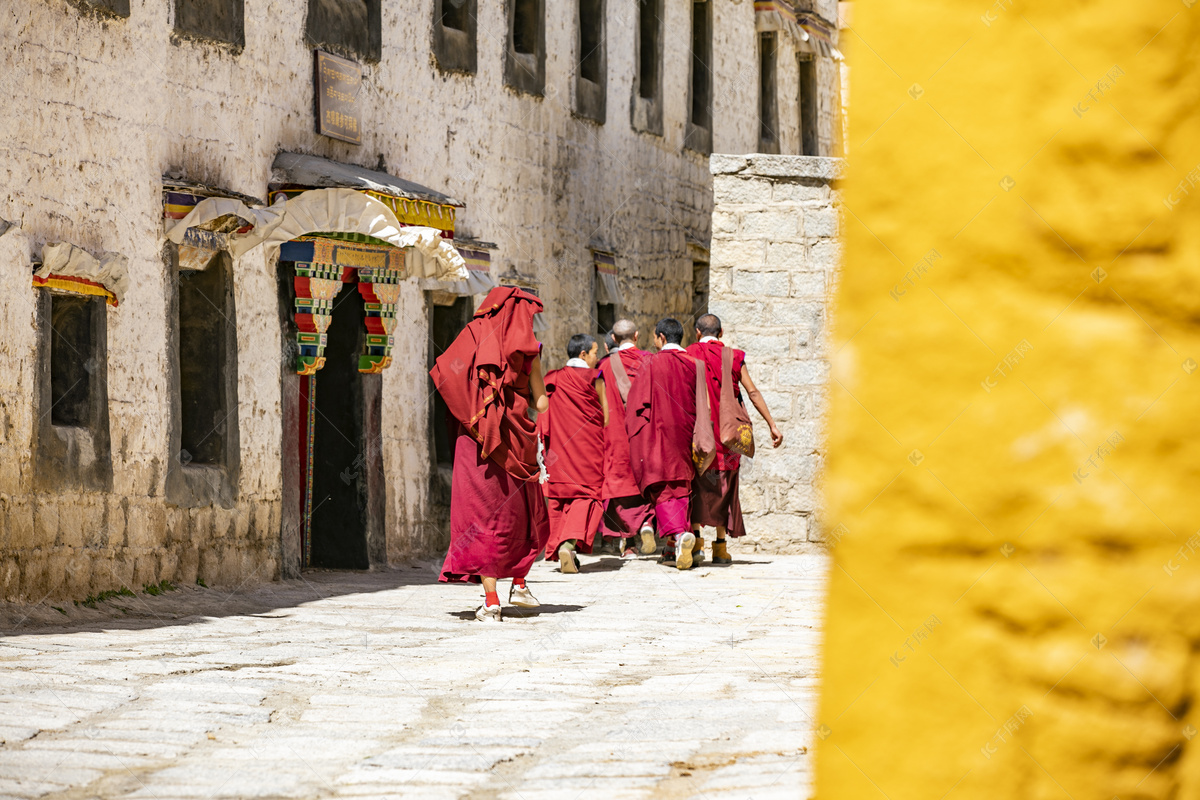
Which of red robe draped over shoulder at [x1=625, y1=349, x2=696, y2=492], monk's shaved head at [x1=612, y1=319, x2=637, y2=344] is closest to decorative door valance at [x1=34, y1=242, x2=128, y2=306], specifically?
red robe draped over shoulder at [x1=625, y1=349, x2=696, y2=492]

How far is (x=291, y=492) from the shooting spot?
36.9ft

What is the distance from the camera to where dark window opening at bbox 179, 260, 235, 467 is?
10.3 metres

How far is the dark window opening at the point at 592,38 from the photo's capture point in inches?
641

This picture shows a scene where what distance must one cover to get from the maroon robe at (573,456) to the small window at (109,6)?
13.8 ft

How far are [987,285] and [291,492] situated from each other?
930 cm

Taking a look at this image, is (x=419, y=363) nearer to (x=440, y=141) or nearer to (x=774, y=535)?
(x=440, y=141)

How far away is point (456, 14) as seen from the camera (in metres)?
13.8

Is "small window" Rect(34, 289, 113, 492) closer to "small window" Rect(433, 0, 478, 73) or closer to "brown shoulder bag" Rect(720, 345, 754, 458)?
"brown shoulder bag" Rect(720, 345, 754, 458)

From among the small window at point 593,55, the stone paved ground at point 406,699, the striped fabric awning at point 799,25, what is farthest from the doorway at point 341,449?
the striped fabric awning at point 799,25

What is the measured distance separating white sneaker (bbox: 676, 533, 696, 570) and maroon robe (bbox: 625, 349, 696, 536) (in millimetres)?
70

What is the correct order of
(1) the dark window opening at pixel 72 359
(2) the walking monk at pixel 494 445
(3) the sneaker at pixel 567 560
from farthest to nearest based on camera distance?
(3) the sneaker at pixel 567 560
(1) the dark window opening at pixel 72 359
(2) the walking monk at pixel 494 445

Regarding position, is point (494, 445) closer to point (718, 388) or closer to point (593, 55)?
point (718, 388)

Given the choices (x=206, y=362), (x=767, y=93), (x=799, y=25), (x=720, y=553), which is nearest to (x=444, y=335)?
(x=720, y=553)

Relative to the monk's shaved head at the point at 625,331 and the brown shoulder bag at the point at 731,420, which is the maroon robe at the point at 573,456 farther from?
the brown shoulder bag at the point at 731,420
